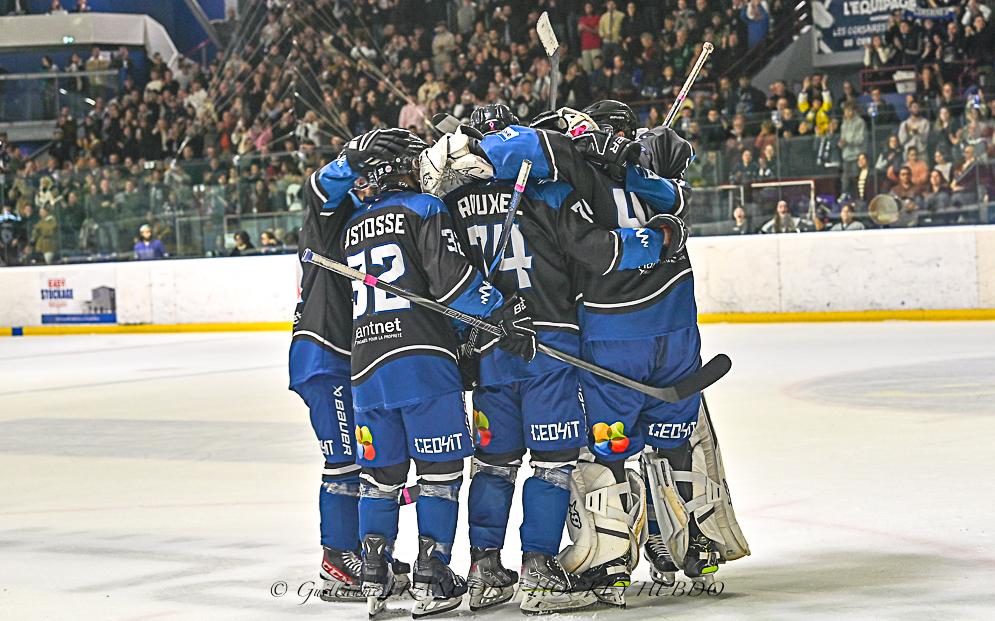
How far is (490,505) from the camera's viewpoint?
3.70 meters

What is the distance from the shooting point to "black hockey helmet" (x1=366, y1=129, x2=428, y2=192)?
3.71 m

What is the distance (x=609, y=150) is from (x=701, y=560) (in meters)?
1.15

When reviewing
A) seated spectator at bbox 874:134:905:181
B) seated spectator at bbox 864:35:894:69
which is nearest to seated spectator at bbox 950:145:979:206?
seated spectator at bbox 874:134:905:181

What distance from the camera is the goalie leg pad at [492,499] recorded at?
3699 millimetres

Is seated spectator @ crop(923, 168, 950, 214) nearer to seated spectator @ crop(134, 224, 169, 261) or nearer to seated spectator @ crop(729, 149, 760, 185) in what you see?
seated spectator @ crop(729, 149, 760, 185)

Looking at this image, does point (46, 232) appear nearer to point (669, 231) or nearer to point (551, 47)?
point (551, 47)

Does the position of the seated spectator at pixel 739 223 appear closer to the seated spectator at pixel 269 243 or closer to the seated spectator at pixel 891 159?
the seated spectator at pixel 891 159

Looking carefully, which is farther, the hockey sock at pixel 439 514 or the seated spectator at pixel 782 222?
the seated spectator at pixel 782 222

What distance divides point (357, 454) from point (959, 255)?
9.16 m

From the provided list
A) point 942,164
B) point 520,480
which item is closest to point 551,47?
point 520,480

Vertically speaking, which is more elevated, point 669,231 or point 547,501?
point 669,231

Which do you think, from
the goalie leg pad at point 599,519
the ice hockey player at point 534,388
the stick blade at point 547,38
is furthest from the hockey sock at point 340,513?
the stick blade at point 547,38

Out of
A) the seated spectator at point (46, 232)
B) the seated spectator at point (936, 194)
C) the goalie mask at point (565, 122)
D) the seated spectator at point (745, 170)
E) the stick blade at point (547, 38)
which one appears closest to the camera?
the goalie mask at point (565, 122)

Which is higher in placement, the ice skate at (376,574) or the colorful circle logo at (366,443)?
the colorful circle logo at (366,443)
